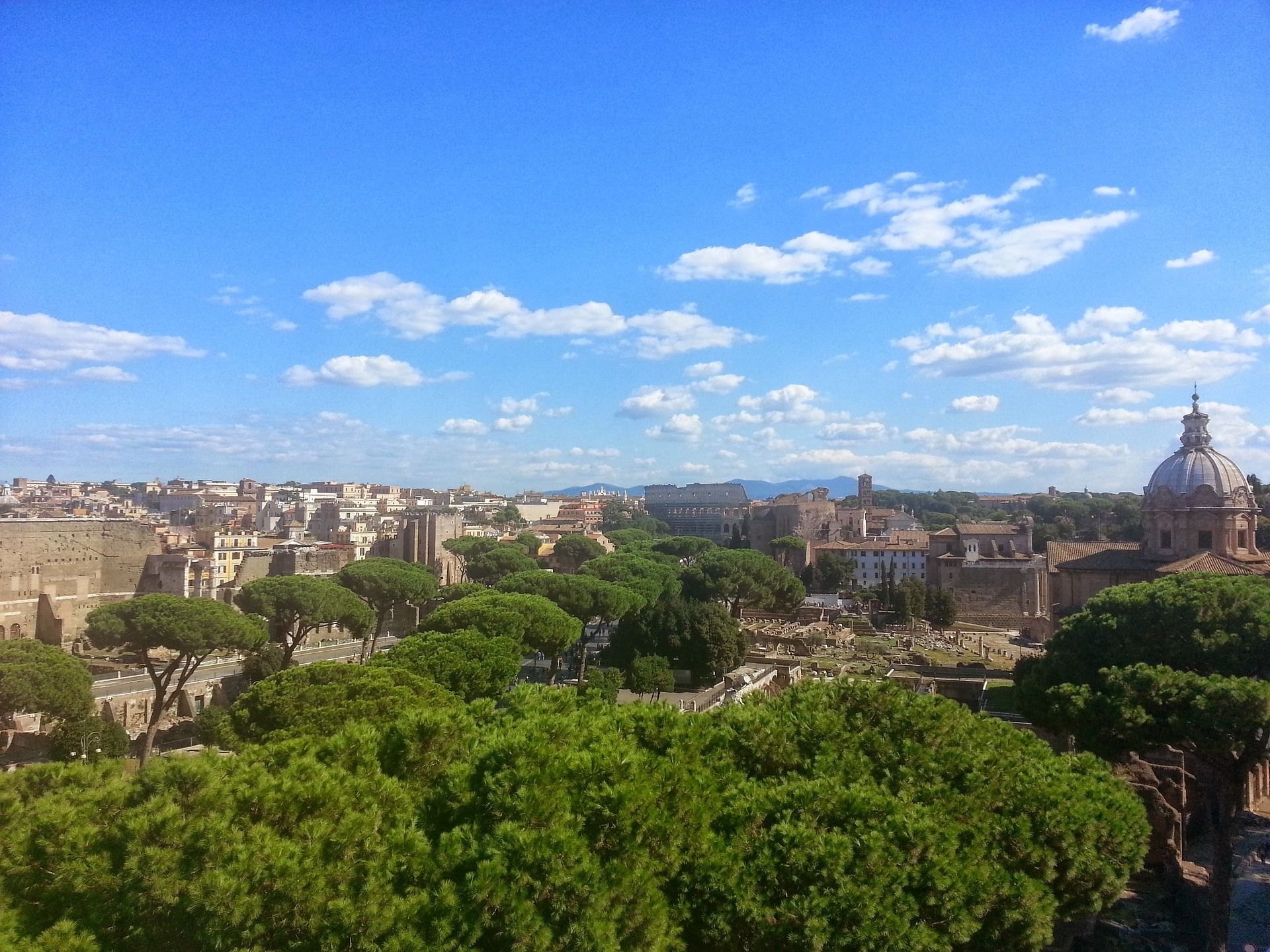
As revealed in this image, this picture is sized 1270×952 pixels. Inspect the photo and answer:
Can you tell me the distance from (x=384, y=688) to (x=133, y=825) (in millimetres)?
6376

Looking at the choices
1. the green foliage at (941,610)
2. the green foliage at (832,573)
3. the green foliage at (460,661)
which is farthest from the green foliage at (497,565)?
the green foliage at (460,661)

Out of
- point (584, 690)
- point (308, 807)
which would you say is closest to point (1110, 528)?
point (584, 690)

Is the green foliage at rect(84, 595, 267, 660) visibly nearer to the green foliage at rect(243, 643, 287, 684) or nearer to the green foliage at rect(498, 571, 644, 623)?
the green foliage at rect(243, 643, 287, 684)

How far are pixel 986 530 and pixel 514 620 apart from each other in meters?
40.8

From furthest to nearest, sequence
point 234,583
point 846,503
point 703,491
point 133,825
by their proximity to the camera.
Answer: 1. point 703,491
2. point 846,503
3. point 234,583
4. point 133,825

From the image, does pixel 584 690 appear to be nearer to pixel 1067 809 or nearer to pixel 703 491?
pixel 1067 809

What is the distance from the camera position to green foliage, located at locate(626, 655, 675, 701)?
78.4 feet

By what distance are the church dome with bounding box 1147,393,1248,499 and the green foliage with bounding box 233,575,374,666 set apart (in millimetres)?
32638

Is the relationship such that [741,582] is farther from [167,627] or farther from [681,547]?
[167,627]

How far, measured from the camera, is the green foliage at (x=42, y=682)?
59.5ft

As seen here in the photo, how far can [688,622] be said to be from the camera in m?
28.0

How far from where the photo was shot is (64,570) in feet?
112

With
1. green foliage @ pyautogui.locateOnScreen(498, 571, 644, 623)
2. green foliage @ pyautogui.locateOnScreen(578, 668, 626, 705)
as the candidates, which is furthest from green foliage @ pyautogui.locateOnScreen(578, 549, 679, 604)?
green foliage @ pyautogui.locateOnScreen(578, 668, 626, 705)

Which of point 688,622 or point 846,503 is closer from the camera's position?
point 688,622
